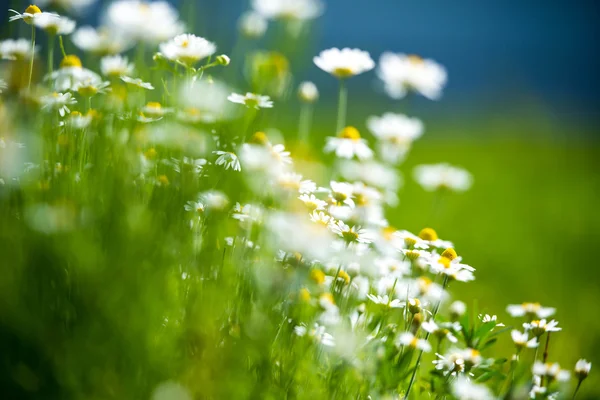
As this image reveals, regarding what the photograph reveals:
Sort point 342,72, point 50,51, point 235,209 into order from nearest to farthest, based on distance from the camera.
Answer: point 235,209 → point 50,51 → point 342,72

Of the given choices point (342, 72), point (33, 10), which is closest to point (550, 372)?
point (342, 72)

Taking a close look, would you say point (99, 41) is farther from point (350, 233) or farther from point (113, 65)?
point (350, 233)

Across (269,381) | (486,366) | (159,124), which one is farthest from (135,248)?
(486,366)

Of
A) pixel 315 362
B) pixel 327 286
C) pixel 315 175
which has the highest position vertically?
pixel 315 175

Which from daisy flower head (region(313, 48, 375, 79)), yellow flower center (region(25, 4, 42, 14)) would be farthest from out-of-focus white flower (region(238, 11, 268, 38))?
yellow flower center (region(25, 4, 42, 14))

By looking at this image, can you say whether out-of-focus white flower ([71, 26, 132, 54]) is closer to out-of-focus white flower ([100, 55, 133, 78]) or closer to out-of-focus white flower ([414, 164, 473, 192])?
out-of-focus white flower ([100, 55, 133, 78])

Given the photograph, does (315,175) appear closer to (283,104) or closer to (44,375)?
(283,104)

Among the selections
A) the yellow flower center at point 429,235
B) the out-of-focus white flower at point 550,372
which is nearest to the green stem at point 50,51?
the yellow flower center at point 429,235
